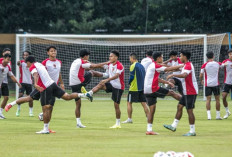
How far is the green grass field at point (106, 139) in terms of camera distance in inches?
446

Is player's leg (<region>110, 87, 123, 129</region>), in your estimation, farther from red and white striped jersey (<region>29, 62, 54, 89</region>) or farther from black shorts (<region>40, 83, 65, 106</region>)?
red and white striped jersey (<region>29, 62, 54, 89</region>)

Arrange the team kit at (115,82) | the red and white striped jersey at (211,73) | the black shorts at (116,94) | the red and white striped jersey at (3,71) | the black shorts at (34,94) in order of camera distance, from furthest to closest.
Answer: the red and white striped jersey at (211,73) → the red and white striped jersey at (3,71) → the black shorts at (116,94) → the black shorts at (34,94) → the team kit at (115,82)

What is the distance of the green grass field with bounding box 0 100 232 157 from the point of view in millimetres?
11328

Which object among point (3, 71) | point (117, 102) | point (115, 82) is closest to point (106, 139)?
point (117, 102)

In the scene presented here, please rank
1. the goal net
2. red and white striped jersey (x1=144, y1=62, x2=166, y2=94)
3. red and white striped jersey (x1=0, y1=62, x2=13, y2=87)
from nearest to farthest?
red and white striped jersey (x1=144, y1=62, x2=166, y2=94)
red and white striped jersey (x1=0, y1=62, x2=13, y2=87)
the goal net

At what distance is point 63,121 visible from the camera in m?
18.7

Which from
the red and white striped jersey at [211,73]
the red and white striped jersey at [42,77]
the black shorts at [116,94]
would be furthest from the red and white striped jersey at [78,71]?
the red and white striped jersey at [211,73]

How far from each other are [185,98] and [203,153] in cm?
361

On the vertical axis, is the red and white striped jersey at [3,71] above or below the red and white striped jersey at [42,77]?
below

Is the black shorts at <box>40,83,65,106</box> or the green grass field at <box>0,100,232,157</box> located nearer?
the green grass field at <box>0,100,232,157</box>

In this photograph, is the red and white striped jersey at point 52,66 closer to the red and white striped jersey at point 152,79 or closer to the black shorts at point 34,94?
the black shorts at point 34,94

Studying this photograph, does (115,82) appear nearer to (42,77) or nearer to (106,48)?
(42,77)

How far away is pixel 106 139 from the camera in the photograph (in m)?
13.4

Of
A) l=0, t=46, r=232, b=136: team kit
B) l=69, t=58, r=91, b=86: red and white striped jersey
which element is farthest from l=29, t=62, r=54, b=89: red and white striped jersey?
l=69, t=58, r=91, b=86: red and white striped jersey
